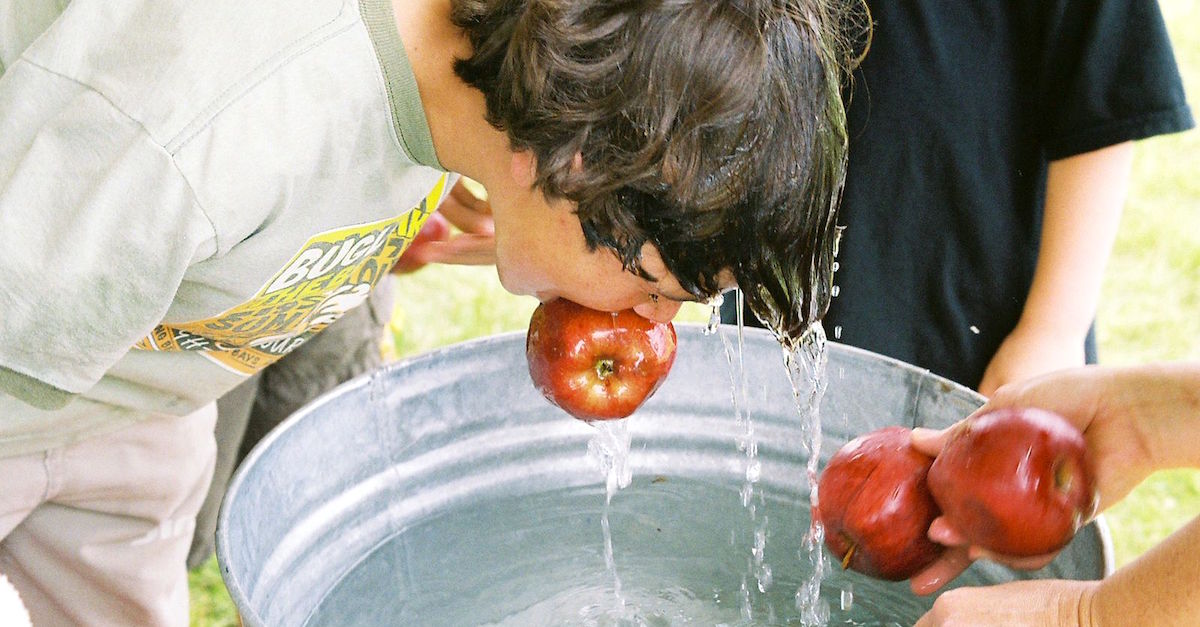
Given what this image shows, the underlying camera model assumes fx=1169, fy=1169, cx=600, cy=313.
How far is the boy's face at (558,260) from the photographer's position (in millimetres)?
1109

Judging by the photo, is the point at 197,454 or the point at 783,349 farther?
the point at 197,454

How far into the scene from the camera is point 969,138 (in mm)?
1560

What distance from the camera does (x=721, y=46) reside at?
39.1 inches

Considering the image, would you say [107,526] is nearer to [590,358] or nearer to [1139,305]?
[590,358]

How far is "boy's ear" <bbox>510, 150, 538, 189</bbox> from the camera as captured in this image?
1104mm

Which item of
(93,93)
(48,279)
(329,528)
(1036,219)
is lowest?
(329,528)

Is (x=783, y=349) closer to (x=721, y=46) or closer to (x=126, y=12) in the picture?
(x=721, y=46)

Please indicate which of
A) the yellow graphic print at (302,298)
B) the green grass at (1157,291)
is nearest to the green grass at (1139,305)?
the green grass at (1157,291)

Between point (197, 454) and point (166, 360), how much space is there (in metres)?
0.29

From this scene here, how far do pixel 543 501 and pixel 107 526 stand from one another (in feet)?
2.03

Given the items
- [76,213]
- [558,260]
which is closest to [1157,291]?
[558,260]

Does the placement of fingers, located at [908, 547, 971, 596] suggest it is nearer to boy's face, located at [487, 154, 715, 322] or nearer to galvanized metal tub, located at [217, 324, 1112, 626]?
galvanized metal tub, located at [217, 324, 1112, 626]

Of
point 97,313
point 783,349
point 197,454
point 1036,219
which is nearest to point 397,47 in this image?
point 97,313

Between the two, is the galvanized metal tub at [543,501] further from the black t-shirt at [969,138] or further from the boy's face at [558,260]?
the black t-shirt at [969,138]
